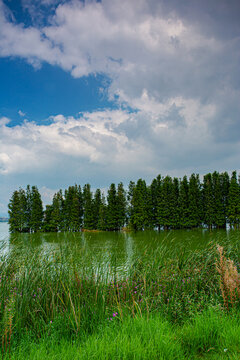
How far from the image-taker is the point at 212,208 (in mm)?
40094

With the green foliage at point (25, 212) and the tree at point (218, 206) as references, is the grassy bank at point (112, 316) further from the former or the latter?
the green foliage at point (25, 212)

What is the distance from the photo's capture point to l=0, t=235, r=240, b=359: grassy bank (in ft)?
8.23

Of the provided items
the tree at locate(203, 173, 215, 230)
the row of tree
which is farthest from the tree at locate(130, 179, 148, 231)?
the tree at locate(203, 173, 215, 230)

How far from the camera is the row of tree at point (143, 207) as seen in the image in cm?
4025

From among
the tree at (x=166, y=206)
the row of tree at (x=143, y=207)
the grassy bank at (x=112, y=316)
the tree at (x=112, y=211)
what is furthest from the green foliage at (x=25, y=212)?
the grassy bank at (x=112, y=316)

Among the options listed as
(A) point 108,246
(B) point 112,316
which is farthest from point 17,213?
(B) point 112,316

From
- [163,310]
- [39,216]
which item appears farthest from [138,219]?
[163,310]

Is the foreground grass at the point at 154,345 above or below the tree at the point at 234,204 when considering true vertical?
below

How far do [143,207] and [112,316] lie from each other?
37.1 m

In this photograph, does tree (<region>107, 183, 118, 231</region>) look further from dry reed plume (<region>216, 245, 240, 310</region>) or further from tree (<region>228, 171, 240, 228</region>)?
dry reed plume (<region>216, 245, 240, 310</region>)

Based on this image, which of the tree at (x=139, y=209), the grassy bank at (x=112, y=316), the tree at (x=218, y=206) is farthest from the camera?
the tree at (x=139, y=209)

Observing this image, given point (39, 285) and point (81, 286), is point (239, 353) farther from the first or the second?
point (39, 285)

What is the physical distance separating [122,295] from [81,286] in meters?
0.87

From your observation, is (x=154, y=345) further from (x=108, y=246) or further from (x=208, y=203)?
(x=208, y=203)
